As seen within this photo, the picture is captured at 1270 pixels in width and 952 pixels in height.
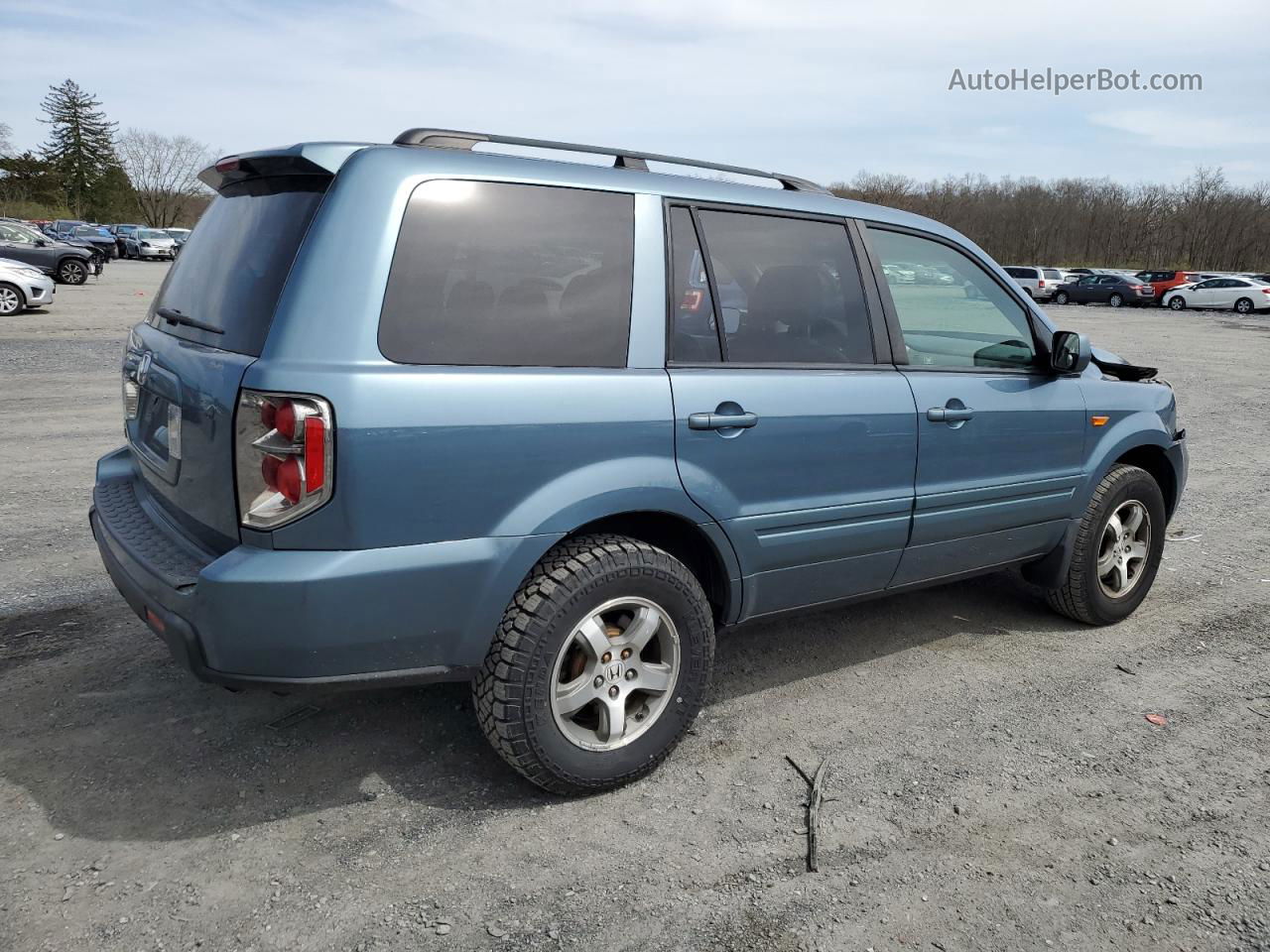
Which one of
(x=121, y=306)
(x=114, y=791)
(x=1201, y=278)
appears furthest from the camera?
(x=1201, y=278)

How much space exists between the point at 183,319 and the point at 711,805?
2.27 metres

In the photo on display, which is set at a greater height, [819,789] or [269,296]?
[269,296]

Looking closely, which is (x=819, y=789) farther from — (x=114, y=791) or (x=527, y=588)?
(x=114, y=791)

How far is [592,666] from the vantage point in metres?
3.04

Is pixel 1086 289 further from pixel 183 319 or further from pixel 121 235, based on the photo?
pixel 183 319

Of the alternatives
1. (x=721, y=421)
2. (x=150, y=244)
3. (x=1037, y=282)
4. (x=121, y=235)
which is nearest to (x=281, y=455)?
(x=721, y=421)

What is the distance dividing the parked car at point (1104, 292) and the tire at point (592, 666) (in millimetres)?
45670

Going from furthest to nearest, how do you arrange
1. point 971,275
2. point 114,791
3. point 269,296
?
point 971,275 < point 114,791 < point 269,296

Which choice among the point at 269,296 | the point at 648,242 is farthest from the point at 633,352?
the point at 269,296

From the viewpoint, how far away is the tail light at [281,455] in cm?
252

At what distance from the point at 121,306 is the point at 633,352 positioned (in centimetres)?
2136

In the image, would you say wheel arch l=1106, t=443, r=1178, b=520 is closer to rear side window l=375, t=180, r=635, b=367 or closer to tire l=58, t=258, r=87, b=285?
rear side window l=375, t=180, r=635, b=367

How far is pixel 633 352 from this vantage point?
308 centimetres

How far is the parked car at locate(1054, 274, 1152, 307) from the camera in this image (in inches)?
1686
